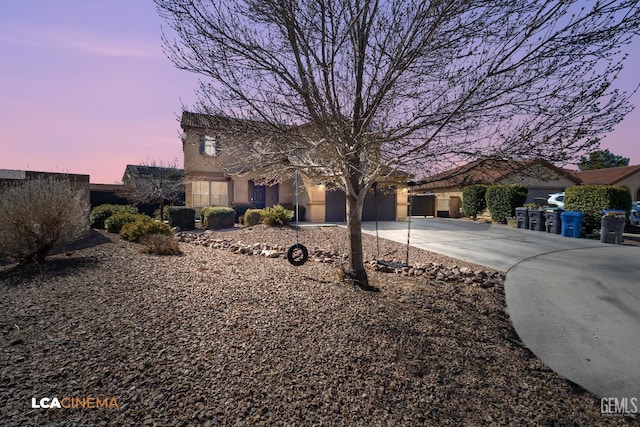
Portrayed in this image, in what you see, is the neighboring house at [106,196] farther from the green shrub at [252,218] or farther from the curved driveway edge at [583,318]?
the curved driveway edge at [583,318]

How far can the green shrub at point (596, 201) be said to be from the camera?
12.2 meters

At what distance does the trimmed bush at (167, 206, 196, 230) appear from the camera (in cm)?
1316

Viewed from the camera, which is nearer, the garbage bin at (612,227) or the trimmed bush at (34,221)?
the trimmed bush at (34,221)

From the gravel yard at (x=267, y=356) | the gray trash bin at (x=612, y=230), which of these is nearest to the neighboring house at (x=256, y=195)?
the gray trash bin at (x=612, y=230)

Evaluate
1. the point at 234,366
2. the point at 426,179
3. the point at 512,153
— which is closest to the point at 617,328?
the point at 512,153

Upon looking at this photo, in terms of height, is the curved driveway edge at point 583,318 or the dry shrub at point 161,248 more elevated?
the dry shrub at point 161,248

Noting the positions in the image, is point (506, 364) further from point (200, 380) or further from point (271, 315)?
point (200, 380)

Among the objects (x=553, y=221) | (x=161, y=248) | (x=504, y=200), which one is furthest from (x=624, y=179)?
(x=161, y=248)

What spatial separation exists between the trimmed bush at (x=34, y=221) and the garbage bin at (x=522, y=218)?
664 inches

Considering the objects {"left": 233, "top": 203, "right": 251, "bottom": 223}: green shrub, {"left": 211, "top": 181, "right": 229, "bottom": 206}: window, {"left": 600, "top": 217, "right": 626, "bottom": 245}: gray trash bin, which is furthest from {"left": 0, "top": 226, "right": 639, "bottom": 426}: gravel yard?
{"left": 211, "top": 181, "right": 229, "bottom": 206}: window

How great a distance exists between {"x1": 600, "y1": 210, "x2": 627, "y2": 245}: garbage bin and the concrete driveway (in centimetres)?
178

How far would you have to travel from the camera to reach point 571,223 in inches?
466

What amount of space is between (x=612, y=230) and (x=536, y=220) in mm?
2814

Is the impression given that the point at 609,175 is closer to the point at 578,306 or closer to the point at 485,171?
the point at 578,306
